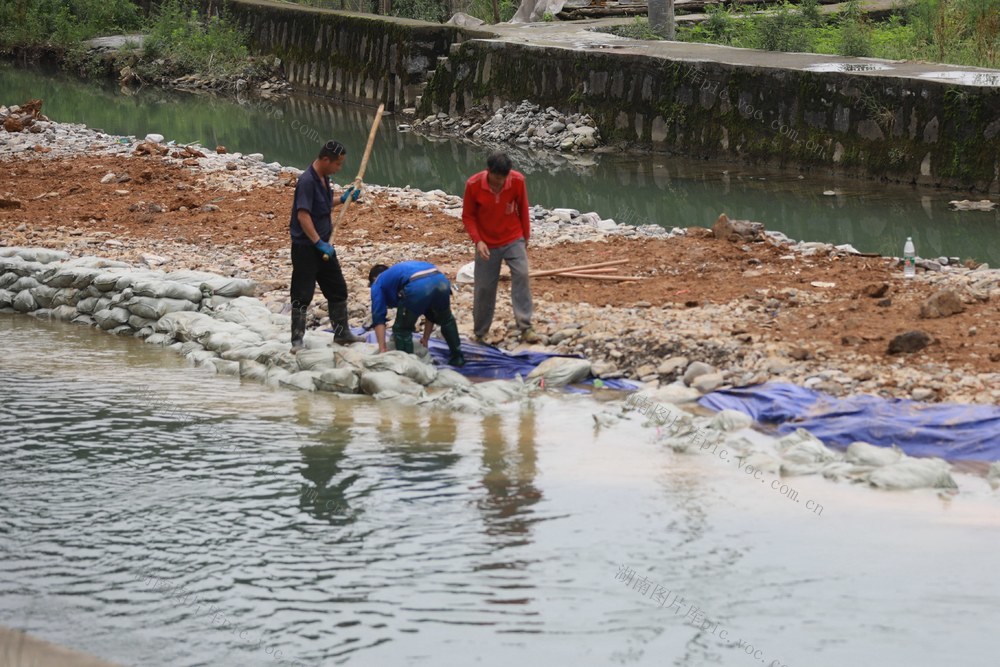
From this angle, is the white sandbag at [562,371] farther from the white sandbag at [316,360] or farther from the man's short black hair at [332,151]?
the man's short black hair at [332,151]

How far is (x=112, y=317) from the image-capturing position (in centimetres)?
977

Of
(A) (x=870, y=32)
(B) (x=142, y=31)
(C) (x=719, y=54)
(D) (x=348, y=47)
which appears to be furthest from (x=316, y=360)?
(B) (x=142, y=31)

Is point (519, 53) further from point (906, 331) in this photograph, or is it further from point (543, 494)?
point (543, 494)

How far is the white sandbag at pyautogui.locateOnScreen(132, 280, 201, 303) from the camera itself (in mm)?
9625

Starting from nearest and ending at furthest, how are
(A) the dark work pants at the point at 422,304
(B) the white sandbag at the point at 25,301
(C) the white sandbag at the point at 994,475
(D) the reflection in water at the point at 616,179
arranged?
(C) the white sandbag at the point at 994,475, (A) the dark work pants at the point at 422,304, (B) the white sandbag at the point at 25,301, (D) the reflection in water at the point at 616,179

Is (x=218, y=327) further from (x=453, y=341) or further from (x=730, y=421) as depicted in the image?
(x=730, y=421)

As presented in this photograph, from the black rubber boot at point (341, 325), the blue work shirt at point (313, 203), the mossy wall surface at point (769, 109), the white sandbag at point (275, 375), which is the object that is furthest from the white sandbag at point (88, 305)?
the mossy wall surface at point (769, 109)

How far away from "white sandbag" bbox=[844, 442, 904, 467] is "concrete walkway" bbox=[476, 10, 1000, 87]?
8.94m

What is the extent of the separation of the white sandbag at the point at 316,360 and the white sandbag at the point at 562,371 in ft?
4.25

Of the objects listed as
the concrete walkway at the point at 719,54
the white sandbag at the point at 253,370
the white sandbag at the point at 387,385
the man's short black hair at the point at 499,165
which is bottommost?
the white sandbag at the point at 253,370

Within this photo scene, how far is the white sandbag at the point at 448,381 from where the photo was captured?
8086 mm

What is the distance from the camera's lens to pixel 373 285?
8.07 m

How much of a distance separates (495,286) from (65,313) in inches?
147

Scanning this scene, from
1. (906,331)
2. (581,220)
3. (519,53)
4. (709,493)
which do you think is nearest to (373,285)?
(709,493)
